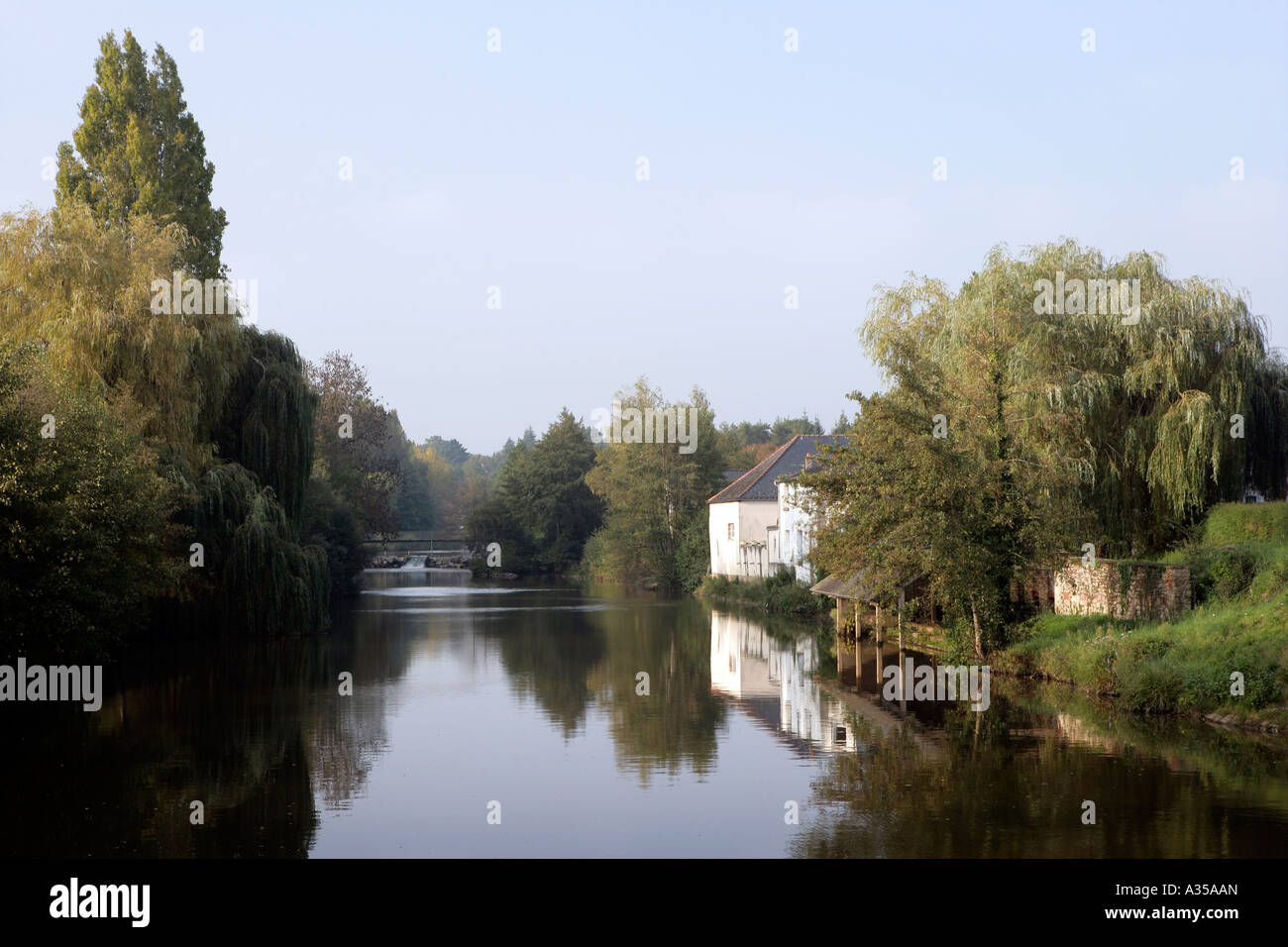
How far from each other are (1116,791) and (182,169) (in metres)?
35.1

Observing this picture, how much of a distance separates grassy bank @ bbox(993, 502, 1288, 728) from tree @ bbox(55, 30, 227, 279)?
91.6 ft

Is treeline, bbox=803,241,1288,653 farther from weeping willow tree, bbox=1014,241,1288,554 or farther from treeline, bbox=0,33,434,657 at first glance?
treeline, bbox=0,33,434,657

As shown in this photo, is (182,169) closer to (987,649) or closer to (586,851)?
(987,649)

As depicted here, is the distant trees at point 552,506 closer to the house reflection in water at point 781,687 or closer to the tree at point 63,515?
the house reflection in water at point 781,687

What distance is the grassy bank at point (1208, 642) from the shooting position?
Answer: 57.8 ft

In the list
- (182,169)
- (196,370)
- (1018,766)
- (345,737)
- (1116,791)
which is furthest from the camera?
(182,169)

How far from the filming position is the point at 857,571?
26641 millimetres

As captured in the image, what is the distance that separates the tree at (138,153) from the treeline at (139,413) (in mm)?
59

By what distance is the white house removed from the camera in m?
55.2

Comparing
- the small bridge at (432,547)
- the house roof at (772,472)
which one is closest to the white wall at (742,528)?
the house roof at (772,472)

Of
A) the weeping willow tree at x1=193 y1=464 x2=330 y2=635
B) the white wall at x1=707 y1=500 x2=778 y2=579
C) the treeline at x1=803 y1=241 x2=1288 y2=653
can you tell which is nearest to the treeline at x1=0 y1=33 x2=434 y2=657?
the weeping willow tree at x1=193 y1=464 x2=330 y2=635

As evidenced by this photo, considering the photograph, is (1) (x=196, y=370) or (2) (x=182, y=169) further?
(2) (x=182, y=169)

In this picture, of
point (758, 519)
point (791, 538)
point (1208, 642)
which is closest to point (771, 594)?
point (791, 538)
